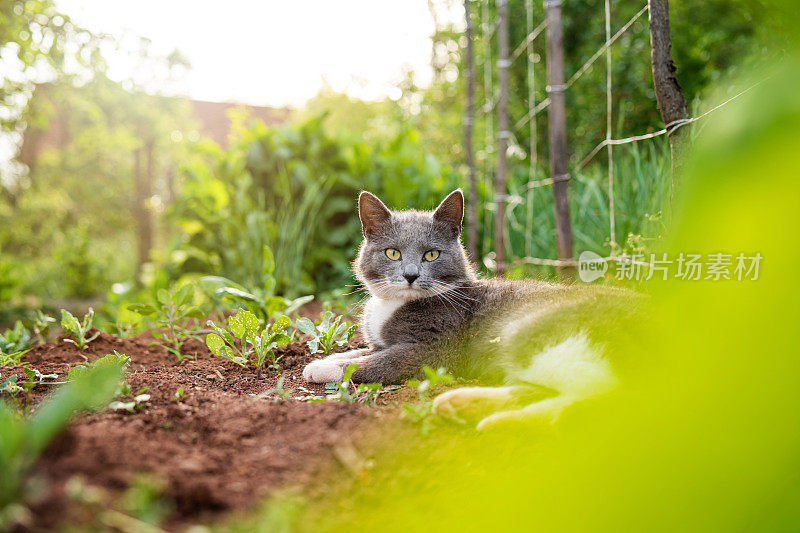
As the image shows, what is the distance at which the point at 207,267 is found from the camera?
5.49m

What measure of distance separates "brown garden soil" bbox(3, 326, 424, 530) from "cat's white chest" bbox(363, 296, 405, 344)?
470 mm

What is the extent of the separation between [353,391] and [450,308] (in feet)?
1.96

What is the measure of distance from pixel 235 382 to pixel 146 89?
37.2 ft

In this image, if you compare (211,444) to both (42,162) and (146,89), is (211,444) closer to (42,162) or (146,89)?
(146,89)

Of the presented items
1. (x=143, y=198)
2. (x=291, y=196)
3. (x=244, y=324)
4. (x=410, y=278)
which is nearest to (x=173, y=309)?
(x=244, y=324)

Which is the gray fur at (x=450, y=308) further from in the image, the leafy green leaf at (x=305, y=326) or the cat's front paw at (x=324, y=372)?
the leafy green leaf at (x=305, y=326)

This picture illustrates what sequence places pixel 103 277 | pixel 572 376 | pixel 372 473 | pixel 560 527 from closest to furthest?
pixel 560 527, pixel 372 473, pixel 572 376, pixel 103 277

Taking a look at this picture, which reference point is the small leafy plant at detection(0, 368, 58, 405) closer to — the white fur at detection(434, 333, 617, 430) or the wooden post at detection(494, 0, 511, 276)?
the white fur at detection(434, 333, 617, 430)

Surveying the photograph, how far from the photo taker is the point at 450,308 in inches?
92.0

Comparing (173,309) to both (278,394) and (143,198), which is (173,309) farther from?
(143,198)

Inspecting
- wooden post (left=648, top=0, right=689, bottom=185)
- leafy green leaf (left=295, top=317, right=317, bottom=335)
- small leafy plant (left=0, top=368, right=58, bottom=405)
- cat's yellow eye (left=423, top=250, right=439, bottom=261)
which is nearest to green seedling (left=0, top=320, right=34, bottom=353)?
small leafy plant (left=0, top=368, right=58, bottom=405)

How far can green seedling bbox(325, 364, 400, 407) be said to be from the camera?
1.70 metres

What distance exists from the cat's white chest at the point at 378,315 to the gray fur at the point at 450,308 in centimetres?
2

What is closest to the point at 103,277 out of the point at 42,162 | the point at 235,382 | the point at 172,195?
the point at 42,162
